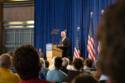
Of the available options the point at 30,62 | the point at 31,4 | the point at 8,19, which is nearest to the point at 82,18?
the point at 31,4

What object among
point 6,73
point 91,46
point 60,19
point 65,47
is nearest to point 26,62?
point 6,73

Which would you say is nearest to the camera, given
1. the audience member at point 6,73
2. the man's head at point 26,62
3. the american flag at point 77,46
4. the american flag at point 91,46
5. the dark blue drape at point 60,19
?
the man's head at point 26,62

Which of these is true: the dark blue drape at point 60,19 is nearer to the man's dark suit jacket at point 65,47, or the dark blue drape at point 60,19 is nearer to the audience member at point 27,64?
the man's dark suit jacket at point 65,47

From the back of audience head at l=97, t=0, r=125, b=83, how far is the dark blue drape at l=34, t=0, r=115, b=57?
37.5 feet

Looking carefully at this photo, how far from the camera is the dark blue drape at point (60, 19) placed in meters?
12.6

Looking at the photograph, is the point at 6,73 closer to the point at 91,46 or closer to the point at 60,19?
the point at 91,46

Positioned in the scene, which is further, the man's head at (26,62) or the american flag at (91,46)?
the american flag at (91,46)

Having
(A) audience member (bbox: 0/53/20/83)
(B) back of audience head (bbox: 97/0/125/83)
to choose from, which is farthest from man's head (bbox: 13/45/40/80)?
(B) back of audience head (bbox: 97/0/125/83)

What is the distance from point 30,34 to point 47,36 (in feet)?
5.08

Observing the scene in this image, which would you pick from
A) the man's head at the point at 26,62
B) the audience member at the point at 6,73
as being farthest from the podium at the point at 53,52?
the man's head at the point at 26,62

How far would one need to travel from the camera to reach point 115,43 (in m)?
0.60

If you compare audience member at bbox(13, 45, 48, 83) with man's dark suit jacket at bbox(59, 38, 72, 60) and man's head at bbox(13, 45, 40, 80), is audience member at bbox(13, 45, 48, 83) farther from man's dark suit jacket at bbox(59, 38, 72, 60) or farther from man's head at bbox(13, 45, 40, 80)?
man's dark suit jacket at bbox(59, 38, 72, 60)

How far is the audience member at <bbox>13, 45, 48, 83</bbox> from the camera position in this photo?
7.50 feet

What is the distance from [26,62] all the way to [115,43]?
1720mm
